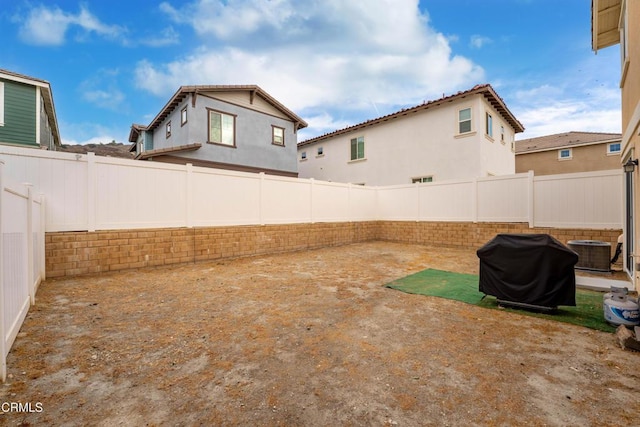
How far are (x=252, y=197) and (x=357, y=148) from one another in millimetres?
9828

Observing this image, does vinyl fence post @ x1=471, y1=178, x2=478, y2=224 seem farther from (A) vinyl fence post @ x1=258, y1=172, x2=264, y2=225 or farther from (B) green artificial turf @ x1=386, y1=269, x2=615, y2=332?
(A) vinyl fence post @ x1=258, y1=172, x2=264, y2=225

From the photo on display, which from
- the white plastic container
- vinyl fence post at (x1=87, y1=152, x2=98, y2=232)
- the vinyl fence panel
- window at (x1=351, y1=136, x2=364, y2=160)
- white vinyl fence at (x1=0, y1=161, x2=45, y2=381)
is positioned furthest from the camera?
window at (x1=351, y1=136, x2=364, y2=160)

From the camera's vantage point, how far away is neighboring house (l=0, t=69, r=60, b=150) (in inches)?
397

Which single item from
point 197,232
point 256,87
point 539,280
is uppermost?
point 256,87

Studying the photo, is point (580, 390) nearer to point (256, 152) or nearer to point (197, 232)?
point (197, 232)

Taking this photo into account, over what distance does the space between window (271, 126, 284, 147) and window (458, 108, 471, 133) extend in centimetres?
923

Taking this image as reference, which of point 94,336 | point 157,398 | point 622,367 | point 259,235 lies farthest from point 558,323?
point 259,235

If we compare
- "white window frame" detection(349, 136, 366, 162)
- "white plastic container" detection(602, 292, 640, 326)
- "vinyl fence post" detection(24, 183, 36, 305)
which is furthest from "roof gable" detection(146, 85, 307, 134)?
"white plastic container" detection(602, 292, 640, 326)

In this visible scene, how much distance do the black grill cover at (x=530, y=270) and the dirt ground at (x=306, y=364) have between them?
40 cm

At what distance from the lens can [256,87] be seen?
541 inches

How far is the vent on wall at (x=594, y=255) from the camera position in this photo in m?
6.12

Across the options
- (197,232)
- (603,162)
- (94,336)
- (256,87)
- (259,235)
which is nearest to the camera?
(94,336)

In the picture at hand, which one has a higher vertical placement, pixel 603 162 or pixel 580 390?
pixel 603 162

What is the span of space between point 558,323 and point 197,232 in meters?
7.61
